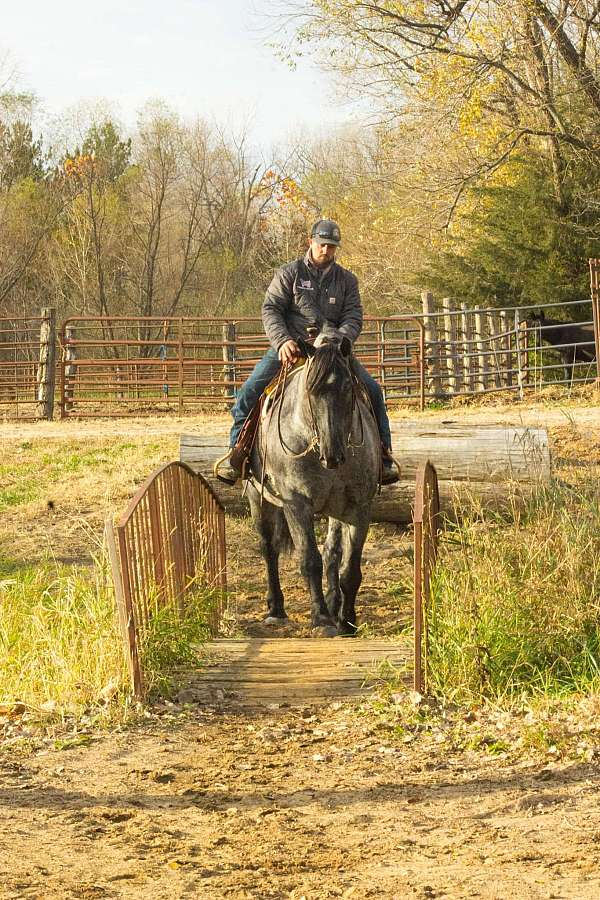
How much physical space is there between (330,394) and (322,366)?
0.64 feet

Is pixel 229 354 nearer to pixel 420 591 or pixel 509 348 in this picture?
pixel 509 348

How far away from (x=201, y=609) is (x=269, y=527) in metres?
1.89

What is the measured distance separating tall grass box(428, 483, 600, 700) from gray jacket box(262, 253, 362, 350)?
2.84 metres

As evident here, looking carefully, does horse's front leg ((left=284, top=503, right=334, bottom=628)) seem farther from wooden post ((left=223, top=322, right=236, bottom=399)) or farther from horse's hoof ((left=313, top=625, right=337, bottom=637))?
wooden post ((left=223, top=322, right=236, bottom=399))

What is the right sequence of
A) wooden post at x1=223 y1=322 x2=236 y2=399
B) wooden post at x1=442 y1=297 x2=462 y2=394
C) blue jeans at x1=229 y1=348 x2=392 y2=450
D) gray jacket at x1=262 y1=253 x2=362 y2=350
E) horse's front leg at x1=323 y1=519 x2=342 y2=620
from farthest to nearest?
wooden post at x1=442 y1=297 x2=462 y2=394, wooden post at x1=223 y1=322 x2=236 y2=399, blue jeans at x1=229 y1=348 x2=392 y2=450, gray jacket at x1=262 y1=253 x2=362 y2=350, horse's front leg at x1=323 y1=519 x2=342 y2=620

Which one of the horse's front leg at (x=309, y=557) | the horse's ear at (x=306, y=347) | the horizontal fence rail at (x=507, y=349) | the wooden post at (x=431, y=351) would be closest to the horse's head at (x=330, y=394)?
the horse's ear at (x=306, y=347)

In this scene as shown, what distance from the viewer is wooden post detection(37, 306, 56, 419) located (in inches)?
907

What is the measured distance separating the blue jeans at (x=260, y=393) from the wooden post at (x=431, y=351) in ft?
41.6

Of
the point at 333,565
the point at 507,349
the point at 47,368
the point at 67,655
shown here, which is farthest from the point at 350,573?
the point at 47,368

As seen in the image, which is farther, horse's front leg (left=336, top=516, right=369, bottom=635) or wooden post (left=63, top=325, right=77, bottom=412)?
wooden post (left=63, top=325, right=77, bottom=412)

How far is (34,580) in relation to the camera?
9.47m

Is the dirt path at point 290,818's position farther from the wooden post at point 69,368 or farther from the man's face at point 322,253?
the wooden post at point 69,368

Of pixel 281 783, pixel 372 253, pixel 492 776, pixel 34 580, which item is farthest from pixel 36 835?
pixel 372 253

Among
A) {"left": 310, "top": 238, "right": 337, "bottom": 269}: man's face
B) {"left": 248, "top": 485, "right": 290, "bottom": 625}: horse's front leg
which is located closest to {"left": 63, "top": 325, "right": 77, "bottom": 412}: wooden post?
{"left": 248, "top": 485, "right": 290, "bottom": 625}: horse's front leg
